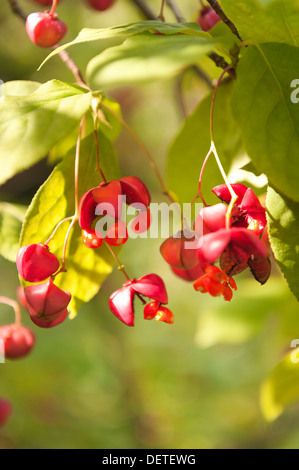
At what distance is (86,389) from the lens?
2.41m

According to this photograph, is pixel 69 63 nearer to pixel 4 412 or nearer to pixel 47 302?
pixel 47 302

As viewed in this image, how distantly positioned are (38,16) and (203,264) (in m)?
0.45

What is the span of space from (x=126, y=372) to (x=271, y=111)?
1.94m

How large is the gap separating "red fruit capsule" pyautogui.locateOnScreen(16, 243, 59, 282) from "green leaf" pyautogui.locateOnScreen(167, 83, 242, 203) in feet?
0.89

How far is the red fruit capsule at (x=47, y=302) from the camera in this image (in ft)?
1.97

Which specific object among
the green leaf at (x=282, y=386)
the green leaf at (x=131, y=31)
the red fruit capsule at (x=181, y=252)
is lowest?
the green leaf at (x=282, y=386)

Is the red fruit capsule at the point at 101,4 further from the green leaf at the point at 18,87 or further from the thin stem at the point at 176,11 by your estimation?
the green leaf at the point at 18,87

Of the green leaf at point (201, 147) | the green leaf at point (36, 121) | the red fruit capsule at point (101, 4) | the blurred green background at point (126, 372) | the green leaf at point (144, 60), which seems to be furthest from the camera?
the blurred green background at point (126, 372)

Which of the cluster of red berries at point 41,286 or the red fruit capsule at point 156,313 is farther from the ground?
the cluster of red berries at point 41,286

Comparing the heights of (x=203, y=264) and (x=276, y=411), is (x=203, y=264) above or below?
above

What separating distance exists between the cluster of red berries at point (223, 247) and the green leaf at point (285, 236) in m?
0.02

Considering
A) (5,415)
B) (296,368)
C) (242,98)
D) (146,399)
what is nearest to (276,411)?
(296,368)

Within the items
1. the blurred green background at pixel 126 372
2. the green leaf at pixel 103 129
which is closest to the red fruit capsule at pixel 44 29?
the green leaf at pixel 103 129

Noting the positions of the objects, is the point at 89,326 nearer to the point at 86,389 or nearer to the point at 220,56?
the point at 86,389
